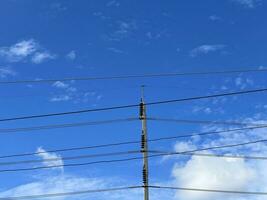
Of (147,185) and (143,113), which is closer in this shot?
(147,185)

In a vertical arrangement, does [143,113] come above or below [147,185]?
above

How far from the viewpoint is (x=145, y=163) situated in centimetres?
5881

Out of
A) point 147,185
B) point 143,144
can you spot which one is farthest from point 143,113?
point 147,185

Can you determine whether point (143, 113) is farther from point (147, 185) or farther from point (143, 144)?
point (147, 185)

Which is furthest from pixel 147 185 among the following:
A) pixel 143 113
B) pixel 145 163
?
pixel 143 113

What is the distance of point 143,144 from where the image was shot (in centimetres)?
5919

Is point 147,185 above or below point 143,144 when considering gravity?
below

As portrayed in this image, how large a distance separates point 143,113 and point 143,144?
3579mm

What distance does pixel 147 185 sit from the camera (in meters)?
56.6

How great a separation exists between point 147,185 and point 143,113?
821 centimetres

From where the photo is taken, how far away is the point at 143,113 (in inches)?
2398

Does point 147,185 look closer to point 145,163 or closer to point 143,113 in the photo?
point 145,163

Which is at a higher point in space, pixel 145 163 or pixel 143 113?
pixel 143 113

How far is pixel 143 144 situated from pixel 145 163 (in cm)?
195
